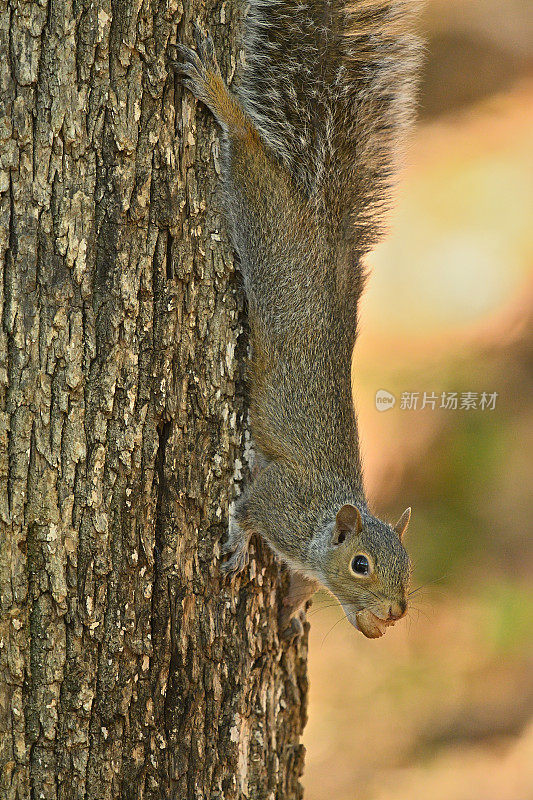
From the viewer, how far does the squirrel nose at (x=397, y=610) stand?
190 cm

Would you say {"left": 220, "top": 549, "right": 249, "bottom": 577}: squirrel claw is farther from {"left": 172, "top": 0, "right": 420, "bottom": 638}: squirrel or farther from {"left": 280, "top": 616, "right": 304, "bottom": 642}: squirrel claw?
{"left": 280, "top": 616, "right": 304, "bottom": 642}: squirrel claw

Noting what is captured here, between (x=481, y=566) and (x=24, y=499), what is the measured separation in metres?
3.22

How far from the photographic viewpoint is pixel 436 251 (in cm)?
422

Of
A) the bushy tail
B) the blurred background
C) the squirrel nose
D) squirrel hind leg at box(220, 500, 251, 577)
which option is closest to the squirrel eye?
the squirrel nose

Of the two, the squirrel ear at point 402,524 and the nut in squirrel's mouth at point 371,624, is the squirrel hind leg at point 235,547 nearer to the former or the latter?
the nut in squirrel's mouth at point 371,624

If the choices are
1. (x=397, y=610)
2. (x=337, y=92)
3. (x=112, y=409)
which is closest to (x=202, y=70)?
(x=337, y=92)

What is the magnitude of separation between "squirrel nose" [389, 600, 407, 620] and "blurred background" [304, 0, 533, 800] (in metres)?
1.52

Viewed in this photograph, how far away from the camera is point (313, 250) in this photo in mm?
1922

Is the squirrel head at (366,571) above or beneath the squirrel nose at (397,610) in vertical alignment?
above

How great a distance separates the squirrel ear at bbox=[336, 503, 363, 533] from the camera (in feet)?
6.31

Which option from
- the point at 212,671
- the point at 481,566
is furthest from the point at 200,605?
the point at 481,566

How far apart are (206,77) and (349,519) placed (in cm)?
107

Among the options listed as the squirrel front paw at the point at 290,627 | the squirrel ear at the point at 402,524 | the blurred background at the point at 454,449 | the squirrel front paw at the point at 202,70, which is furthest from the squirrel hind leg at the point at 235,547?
the blurred background at the point at 454,449

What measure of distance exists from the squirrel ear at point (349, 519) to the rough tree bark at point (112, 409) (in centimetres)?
31
